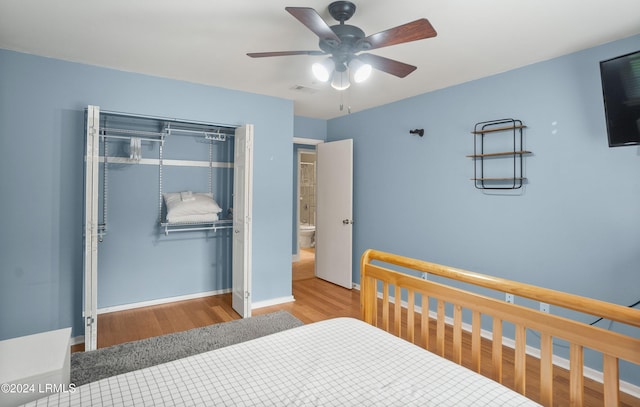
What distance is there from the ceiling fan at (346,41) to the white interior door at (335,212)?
2450 millimetres

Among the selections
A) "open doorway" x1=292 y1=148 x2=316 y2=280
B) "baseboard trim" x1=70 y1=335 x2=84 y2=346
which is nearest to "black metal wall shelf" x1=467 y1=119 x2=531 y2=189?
"baseboard trim" x1=70 y1=335 x2=84 y2=346

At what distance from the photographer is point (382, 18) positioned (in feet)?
6.82

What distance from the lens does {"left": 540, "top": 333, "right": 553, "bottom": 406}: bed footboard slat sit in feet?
4.39

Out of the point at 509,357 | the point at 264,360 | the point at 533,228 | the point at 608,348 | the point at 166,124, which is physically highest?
the point at 166,124

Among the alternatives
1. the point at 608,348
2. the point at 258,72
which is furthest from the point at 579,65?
the point at 258,72

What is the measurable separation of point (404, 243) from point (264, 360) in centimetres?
276

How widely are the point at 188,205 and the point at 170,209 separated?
0.19 m

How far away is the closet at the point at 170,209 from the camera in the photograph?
11.5 ft

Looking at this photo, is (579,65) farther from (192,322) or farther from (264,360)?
(192,322)

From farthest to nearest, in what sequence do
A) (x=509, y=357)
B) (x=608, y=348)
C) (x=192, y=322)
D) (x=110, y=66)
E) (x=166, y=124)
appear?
(x=166, y=124)
(x=192, y=322)
(x=110, y=66)
(x=509, y=357)
(x=608, y=348)

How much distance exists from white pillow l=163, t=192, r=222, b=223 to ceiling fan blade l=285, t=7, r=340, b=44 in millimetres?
2535

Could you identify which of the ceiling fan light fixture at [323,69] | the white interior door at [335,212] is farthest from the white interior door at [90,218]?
the white interior door at [335,212]

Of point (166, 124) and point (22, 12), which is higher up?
point (22, 12)

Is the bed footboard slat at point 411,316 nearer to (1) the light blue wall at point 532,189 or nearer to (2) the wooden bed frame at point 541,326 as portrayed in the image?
(2) the wooden bed frame at point 541,326
